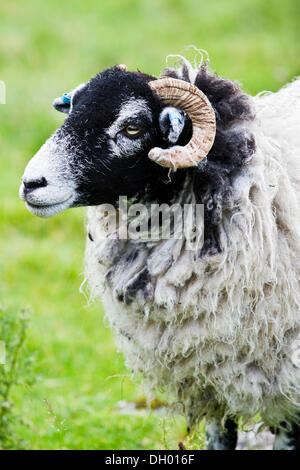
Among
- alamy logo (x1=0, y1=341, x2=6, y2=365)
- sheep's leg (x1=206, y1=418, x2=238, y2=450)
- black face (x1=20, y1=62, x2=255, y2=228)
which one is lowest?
sheep's leg (x1=206, y1=418, x2=238, y2=450)

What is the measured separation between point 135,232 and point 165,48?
7745 mm

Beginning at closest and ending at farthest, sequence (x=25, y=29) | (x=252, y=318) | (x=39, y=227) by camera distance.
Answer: (x=252, y=318) < (x=39, y=227) < (x=25, y=29)

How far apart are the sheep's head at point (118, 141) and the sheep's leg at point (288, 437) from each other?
130cm

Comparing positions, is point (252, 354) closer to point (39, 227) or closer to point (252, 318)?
point (252, 318)

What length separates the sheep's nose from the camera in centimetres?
262

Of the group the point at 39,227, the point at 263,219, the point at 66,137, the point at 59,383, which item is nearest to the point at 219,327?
the point at 263,219

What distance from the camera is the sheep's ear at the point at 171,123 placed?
9.00 ft

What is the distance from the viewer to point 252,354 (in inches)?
116

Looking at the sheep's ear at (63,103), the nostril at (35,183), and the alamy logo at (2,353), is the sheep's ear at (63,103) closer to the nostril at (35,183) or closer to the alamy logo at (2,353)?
the nostril at (35,183)

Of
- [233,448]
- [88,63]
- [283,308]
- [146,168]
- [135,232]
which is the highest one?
[88,63]

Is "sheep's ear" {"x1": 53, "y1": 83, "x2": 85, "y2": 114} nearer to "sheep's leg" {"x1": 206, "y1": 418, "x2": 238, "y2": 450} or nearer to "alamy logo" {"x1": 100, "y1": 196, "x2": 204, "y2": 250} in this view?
"alamy logo" {"x1": 100, "y1": 196, "x2": 204, "y2": 250}

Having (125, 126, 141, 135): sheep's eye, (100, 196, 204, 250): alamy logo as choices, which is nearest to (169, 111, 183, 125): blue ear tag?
(125, 126, 141, 135): sheep's eye

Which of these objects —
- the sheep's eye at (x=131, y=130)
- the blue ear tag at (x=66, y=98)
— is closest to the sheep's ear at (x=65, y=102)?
the blue ear tag at (x=66, y=98)

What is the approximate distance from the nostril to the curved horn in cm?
41
